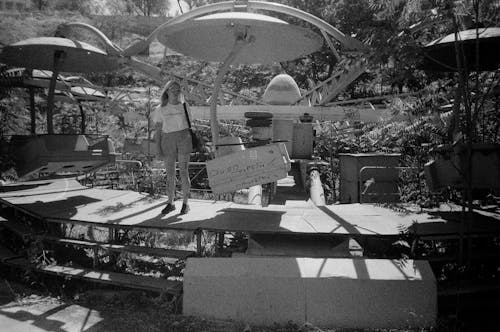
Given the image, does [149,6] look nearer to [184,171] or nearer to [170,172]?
[170,172]

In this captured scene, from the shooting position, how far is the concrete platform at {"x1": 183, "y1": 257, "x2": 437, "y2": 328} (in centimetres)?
434

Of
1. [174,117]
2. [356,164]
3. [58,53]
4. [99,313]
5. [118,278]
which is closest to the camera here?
[99,313]

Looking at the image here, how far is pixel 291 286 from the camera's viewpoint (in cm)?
441

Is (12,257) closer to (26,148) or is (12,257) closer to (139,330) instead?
(26,148)

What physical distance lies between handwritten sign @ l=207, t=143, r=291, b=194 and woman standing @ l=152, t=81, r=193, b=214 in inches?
20.0

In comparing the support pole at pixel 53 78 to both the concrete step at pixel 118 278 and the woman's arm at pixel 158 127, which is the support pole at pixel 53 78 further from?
the concrete step at pixel 118 278

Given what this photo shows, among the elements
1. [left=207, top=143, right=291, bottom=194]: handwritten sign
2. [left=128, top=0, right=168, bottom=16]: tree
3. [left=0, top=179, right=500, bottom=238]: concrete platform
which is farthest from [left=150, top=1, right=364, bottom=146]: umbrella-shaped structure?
[left=128, top=0, right=168, bottom=16]: tree

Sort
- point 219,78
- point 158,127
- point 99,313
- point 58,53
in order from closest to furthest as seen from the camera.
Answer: point 99,313 → point 158,127 → point 219,78 → point 58,53

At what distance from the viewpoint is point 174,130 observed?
6.29 metres

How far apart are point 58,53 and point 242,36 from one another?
11.9 ft

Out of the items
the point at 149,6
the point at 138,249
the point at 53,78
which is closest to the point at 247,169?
the point at 138,249

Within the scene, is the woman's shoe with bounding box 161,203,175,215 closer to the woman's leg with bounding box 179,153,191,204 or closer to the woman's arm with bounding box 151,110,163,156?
the woman's leg with bounding box 179,153,191,204

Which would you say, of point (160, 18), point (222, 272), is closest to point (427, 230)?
point (222, 272)

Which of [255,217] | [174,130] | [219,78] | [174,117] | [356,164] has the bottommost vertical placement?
[255,217]
